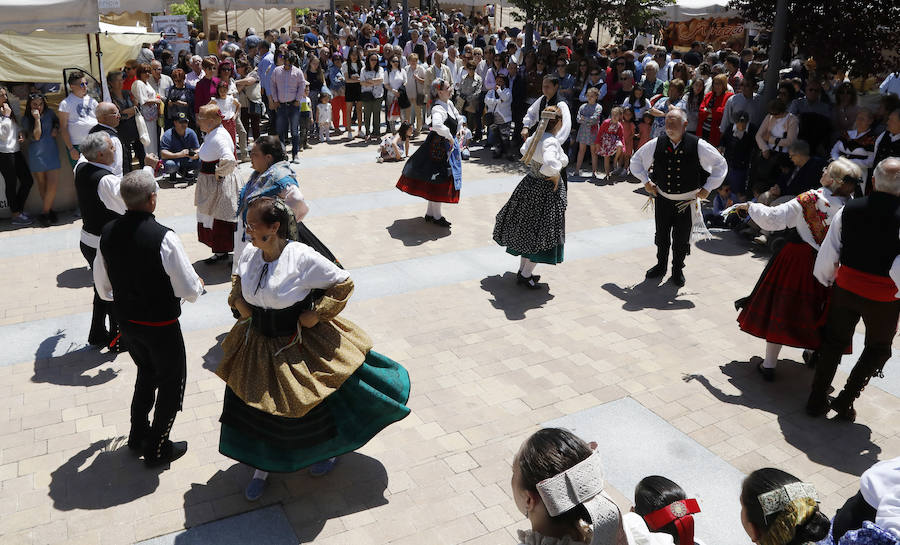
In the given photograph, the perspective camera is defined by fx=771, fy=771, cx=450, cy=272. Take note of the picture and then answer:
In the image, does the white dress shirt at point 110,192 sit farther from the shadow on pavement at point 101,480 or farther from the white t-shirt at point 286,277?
the white t-shirt at point 286,277

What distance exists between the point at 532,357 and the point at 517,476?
375 cm

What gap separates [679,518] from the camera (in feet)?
8.98

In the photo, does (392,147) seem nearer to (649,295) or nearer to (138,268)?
(649,295)

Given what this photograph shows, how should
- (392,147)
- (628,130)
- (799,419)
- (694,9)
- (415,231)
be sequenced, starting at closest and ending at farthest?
(799,419) → (415,231) → (628,130) → (392,147) → (694,9)

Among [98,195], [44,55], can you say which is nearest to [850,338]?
[98,195]

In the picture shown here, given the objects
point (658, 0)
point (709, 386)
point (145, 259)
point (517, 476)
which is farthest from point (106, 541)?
point (658, 0)

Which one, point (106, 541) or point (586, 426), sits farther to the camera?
point (586, 426)

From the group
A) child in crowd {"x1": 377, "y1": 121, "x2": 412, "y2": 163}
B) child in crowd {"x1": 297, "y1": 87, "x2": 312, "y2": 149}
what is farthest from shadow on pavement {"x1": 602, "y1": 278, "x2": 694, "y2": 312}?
child in crowd {"x1": 297, "y1": 87, "x2": 312, "y2": 149}

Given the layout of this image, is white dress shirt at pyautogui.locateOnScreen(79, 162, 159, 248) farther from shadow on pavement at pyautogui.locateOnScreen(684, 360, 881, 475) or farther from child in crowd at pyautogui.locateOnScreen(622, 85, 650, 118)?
child in crowd at pyautogui.locateOnScreen(622, 85, 650, 118)

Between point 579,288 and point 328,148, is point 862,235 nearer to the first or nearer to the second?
point 579,288

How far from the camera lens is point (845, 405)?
512 centimetres

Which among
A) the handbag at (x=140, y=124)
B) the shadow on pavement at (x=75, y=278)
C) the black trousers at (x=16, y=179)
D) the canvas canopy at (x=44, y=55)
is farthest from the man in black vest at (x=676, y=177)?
the black trousers at (x=16, y=179)

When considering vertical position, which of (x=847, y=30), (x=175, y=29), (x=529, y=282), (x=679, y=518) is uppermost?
(x=847, y=30)

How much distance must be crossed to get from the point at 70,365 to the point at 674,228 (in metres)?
5.47
